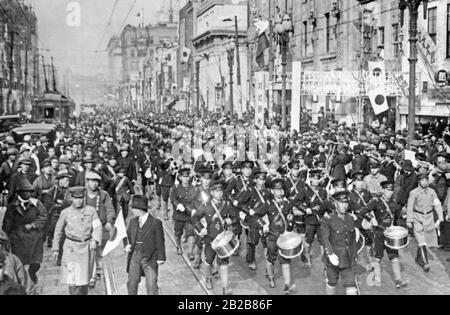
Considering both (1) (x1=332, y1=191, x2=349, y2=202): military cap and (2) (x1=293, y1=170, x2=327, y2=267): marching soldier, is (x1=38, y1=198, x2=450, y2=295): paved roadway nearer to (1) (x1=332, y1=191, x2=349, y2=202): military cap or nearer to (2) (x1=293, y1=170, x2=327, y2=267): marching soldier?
(2) (x1=293, y1=170, x2=327, y2=267): marching soldier

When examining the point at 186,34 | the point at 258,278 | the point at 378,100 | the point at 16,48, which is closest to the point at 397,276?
the point at 258,278

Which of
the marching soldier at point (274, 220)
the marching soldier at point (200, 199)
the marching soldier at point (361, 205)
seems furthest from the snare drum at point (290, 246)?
the marching soldier at point (200, 199)

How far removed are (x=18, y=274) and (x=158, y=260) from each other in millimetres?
1960

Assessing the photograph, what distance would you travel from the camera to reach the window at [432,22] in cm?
2502

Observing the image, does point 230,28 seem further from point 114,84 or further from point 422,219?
point 114,84

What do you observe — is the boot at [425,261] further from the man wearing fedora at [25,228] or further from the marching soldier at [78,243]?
the man wearing fedora at [25,228]

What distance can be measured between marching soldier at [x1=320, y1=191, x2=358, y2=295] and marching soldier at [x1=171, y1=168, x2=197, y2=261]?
3378 millimetres

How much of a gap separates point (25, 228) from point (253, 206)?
369 centimetres

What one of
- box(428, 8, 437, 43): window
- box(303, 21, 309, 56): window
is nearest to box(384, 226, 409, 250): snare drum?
box(428, 8, 437, 43): window

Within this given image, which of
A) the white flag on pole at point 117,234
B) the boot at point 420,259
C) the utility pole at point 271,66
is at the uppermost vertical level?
the utility pole at point 271,66

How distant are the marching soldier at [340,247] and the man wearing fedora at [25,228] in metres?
4.25

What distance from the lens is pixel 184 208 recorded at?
1118 centimetres

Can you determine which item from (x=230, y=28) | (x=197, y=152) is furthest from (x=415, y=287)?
(x=230, y=28)

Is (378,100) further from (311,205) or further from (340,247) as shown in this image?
(340,247)
